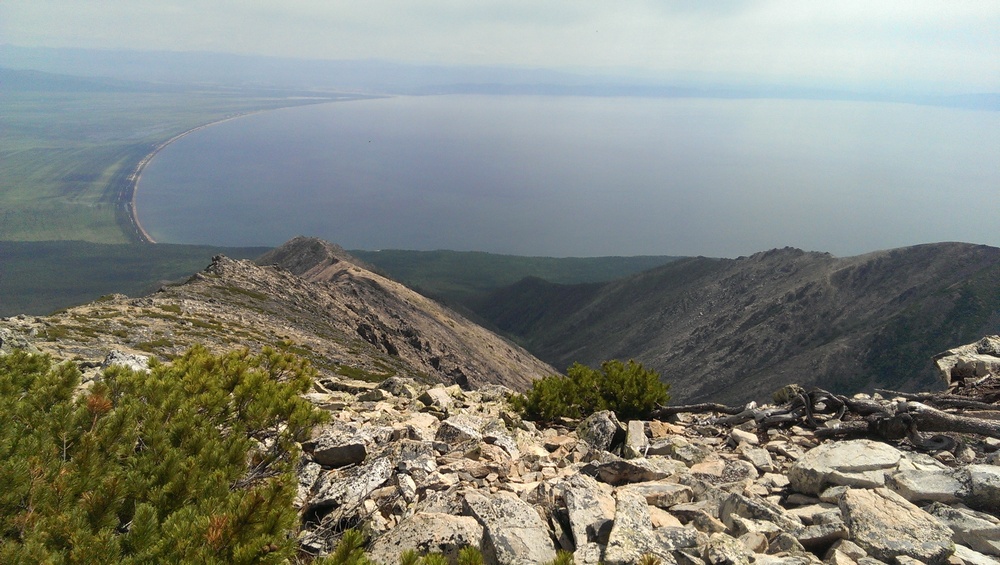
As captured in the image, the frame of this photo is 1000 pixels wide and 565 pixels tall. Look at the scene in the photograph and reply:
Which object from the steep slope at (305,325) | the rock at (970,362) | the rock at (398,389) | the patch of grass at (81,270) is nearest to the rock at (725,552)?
the rock at (398,389)

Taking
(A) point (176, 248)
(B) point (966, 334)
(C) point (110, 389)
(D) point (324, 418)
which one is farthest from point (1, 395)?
(A) point (176, 248)

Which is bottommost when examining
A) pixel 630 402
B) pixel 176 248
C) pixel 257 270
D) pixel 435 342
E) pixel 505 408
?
pixel 176 248

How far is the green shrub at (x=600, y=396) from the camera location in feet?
42.7

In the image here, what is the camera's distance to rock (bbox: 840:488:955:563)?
569cm

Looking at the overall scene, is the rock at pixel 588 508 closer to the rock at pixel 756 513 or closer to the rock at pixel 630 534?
the rock at pixel 630 534

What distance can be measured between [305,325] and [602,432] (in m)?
47.1

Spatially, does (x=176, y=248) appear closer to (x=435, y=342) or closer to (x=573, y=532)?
(x=435, y=342)

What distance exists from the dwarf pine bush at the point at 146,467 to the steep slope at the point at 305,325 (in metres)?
4.73

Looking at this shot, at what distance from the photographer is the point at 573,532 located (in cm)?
617

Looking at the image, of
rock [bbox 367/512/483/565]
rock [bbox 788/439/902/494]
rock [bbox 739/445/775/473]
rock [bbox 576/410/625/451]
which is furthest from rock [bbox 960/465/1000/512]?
rock [bbox 367/512/483/565]

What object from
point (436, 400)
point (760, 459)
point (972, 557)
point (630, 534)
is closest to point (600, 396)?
point (436, 400)

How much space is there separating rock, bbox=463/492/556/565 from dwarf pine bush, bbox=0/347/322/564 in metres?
1.95

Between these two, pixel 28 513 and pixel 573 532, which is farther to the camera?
pixel 573 532

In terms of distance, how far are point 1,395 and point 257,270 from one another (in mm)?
58670
